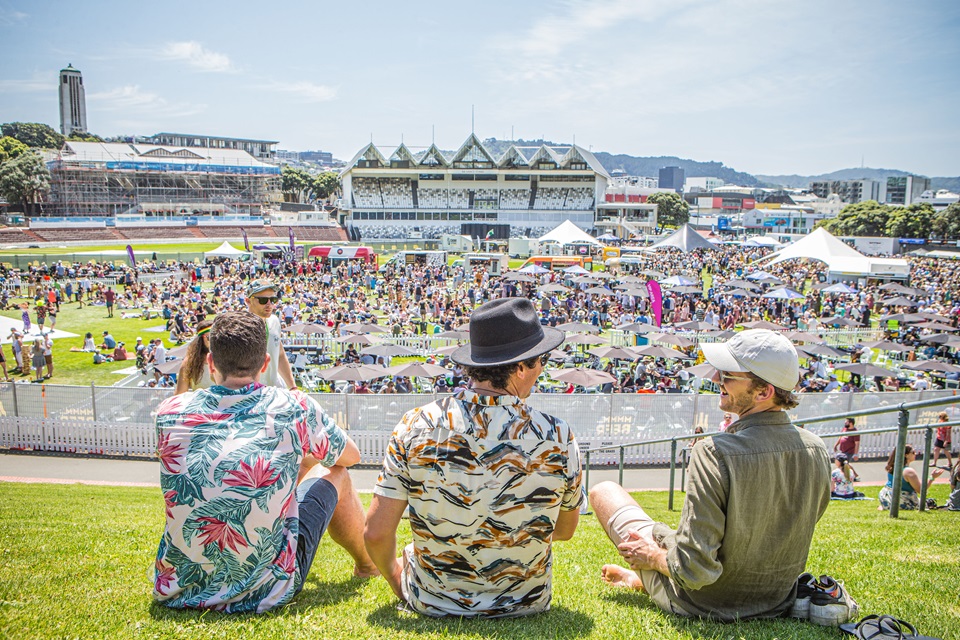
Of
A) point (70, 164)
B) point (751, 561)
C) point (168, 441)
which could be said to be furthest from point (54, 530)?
point (70, 164)

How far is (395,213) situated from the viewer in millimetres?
73375

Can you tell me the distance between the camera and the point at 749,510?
221 cm

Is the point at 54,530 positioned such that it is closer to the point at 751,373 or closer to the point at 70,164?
the point at 751,373

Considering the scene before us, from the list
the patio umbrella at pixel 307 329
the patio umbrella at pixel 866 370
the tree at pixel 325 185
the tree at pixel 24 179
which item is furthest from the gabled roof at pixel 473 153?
the patio umbrella at pixel 866 370

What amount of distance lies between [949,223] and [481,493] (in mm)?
93431

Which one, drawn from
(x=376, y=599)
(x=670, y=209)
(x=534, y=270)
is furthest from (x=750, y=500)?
(x=670, y=209)

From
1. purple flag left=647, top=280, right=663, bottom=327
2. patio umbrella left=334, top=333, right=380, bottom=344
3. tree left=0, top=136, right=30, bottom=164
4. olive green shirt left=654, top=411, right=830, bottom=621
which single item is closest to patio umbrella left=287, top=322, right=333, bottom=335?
patio umbrella left=334, top=333, right=380, bottom=344

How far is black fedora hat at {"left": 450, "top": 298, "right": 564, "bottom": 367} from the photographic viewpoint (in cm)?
231

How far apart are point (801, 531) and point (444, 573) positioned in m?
1.35

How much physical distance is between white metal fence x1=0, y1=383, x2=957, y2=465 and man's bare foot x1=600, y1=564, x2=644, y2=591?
324 inches

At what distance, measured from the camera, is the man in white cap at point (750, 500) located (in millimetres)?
2207

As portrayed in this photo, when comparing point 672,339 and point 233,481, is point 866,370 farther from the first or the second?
point 233,481

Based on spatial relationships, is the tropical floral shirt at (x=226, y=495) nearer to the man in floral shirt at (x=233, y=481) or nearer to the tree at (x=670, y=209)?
the man in floral shirt at (x=233, y=481)

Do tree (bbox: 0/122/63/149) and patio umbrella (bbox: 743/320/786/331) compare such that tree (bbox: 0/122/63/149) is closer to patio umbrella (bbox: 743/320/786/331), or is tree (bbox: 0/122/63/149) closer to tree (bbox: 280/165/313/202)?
tree (bbox: 280/165/313/202)
